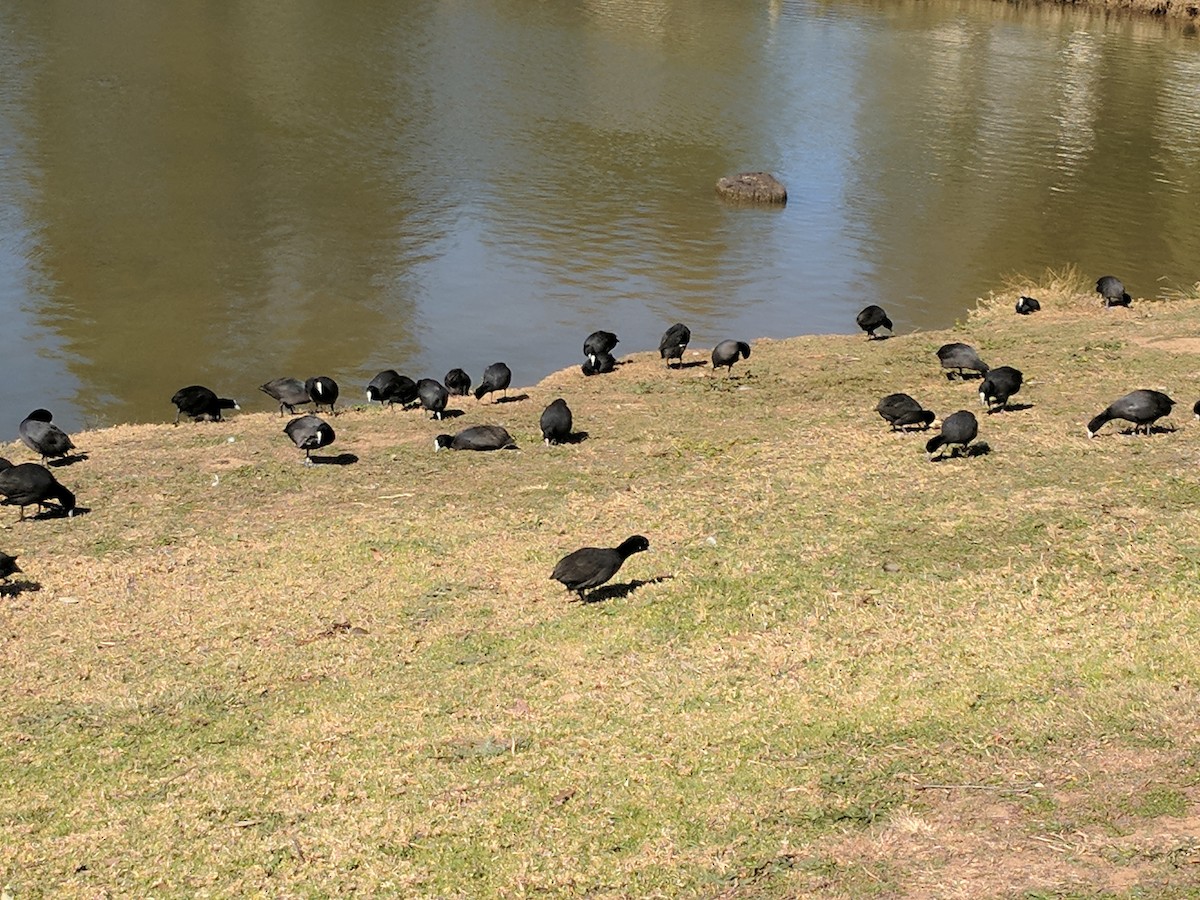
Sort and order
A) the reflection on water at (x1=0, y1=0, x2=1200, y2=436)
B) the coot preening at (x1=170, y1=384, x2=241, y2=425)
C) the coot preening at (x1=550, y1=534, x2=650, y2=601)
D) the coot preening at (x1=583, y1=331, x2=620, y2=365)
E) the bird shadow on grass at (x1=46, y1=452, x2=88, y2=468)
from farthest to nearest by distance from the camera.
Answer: the reflection on water at (x1=0, y1=0, x2=1200, y2=436)
the coot preening at (x1=583, y1=331, x2=620, y2=365)
the coot preening at (x1=170, y1=384, x2=241, y2=425)
the bird shadow on grass at (x1=46, y1=452, x2=88, y2=468)
the coot preening at (x1=550, y1=534, x2=650, y2=601)

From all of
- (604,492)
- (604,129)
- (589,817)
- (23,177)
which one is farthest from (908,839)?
(604,129)

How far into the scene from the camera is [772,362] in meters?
22.8

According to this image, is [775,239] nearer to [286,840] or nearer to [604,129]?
[604,129]

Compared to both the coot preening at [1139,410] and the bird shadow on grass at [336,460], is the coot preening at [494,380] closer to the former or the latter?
the bird shadow on grass at [336,460]

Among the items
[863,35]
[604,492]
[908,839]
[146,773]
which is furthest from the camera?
[863,35]

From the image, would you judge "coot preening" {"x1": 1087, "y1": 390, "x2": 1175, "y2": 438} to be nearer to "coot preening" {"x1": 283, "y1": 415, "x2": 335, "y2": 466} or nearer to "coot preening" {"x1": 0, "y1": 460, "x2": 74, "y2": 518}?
"coot preening" {"x1": 283, "y1": 415, "x2": 335, "y2": 466}

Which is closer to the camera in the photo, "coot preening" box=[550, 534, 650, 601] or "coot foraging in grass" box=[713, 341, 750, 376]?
"coot preening" box=[550, 534, 650, 601]

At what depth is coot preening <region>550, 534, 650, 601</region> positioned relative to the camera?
12289 mm

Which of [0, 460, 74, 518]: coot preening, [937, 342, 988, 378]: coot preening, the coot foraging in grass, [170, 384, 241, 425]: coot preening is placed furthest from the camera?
the coot foraging in grass

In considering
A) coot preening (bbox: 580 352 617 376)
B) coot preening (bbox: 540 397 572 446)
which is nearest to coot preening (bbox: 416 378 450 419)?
coot preening (bbox: 540 397 572 446)

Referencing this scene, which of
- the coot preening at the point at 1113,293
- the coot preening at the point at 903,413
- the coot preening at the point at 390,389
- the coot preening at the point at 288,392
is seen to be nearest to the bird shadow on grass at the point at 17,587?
the coot preening at the point at 288,392

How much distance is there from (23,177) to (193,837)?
29875mm

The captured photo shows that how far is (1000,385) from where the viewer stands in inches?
695

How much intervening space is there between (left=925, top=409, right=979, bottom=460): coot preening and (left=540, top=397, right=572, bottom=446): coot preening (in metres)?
4.68
